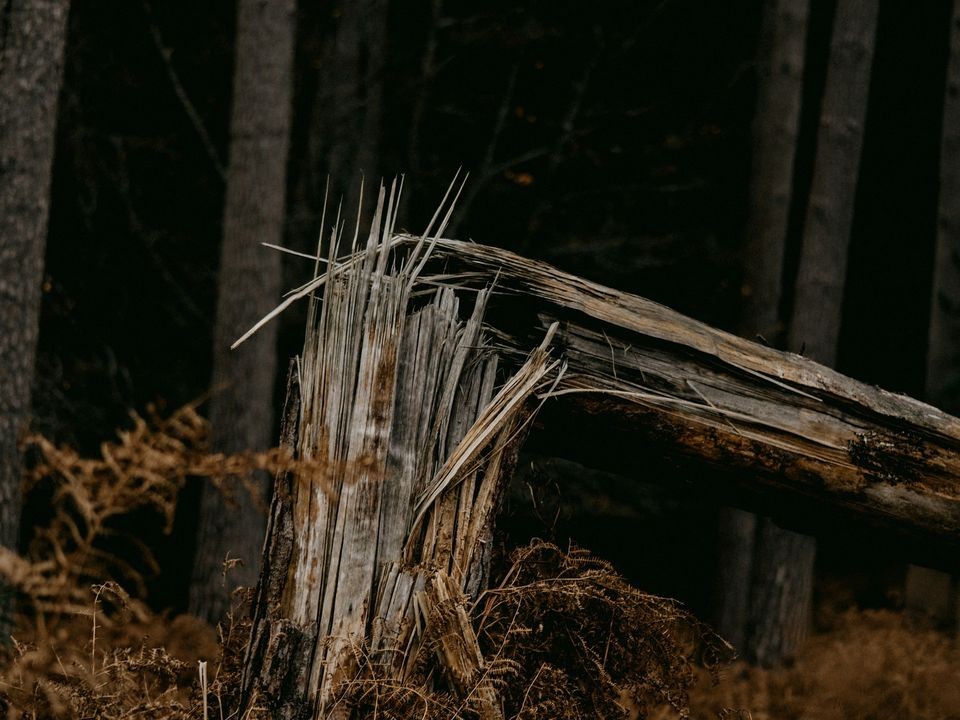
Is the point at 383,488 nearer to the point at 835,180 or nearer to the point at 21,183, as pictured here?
the point at 21,183

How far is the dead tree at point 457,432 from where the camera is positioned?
2516 mm

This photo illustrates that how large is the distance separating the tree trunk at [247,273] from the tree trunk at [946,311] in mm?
5088

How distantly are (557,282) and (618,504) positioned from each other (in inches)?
259

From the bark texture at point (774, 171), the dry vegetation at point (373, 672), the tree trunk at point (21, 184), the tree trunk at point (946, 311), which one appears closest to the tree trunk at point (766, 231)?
the bark texture at point (774, 171)

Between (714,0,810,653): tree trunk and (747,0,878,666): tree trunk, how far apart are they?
23cm

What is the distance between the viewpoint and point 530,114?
9898 millimetres

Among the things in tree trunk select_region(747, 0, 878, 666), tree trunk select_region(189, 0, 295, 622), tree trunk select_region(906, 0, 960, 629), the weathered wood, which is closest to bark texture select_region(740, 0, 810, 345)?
tree trunk select_region(747, 0, 878, 666)

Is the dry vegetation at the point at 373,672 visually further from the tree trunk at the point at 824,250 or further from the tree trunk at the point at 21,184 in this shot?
the tree trunk at the point at 824,250

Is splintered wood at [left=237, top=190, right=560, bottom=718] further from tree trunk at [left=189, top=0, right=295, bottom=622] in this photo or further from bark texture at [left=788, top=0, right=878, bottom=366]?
bark texture at [left=788, top=0, right=878, bottom=366]

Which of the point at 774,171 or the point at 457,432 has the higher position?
the point at 774,171

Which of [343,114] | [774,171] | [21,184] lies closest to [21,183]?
[21,184]

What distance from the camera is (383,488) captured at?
8.56ft

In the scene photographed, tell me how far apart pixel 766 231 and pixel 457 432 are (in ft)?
18.8

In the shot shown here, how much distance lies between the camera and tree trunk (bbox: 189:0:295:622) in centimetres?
670
